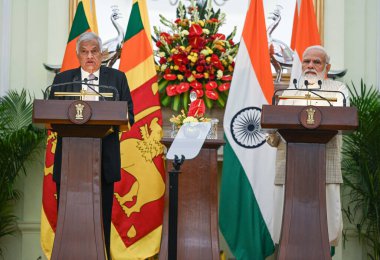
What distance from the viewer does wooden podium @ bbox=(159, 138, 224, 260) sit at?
500 cm

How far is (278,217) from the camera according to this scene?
5387 mm

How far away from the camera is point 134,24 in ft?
20.3

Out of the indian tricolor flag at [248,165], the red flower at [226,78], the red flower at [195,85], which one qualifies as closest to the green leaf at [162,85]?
the red flower at [195,85]

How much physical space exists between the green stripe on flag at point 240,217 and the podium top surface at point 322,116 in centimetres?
168

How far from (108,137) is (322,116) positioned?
1.26m

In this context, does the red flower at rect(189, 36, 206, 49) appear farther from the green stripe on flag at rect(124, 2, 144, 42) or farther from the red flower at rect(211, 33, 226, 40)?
the green stripe on flag at rect(124, 2, 144, 42)

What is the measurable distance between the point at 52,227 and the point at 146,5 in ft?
6.36

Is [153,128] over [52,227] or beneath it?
over

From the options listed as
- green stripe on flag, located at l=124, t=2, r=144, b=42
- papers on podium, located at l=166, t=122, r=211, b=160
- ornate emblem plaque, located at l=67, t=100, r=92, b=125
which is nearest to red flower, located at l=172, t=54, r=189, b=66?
green stripe on flag, located at l=124, t=2, r=144, b=42

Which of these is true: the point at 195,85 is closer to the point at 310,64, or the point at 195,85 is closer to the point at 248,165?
the point at 248,165

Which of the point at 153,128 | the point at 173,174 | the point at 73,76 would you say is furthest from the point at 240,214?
the point at 173,174

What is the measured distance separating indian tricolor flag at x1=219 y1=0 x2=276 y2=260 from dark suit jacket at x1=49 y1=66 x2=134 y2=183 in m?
1.34

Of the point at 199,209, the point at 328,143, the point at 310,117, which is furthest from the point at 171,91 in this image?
the point at 310,117

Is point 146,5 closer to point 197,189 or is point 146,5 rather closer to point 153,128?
point 153,128
